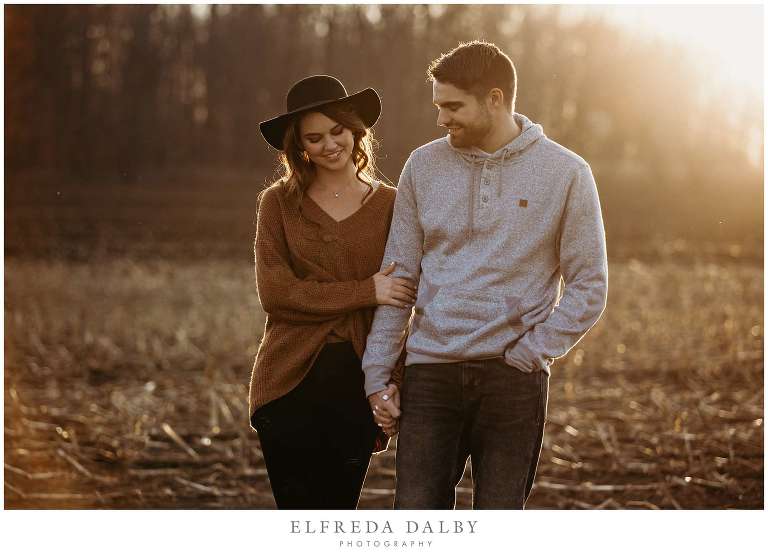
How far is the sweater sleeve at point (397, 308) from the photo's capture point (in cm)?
309

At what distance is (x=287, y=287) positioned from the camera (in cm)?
321

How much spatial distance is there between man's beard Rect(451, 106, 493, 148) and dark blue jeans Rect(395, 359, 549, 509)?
24.6 inches

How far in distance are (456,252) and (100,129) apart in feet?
88.1

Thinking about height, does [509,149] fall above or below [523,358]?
above

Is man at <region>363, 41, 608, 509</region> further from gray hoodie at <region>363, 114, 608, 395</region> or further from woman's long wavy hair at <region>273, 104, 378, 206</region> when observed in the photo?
woman's long wavy hair at <region>273, 104, 378, 206</region>

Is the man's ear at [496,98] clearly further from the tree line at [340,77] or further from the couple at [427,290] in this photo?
the tree line at [340,77]

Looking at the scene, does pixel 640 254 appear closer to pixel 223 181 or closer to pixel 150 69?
pixel 223 181

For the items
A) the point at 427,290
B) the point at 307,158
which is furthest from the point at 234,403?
the point at 427,290

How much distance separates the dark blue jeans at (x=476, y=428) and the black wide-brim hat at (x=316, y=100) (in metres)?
0.86

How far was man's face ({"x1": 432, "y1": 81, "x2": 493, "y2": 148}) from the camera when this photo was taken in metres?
2.89

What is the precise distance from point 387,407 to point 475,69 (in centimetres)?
101

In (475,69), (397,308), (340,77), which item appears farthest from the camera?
(340,77)

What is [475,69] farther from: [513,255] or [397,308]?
[397,308]

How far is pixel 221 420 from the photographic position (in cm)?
670
